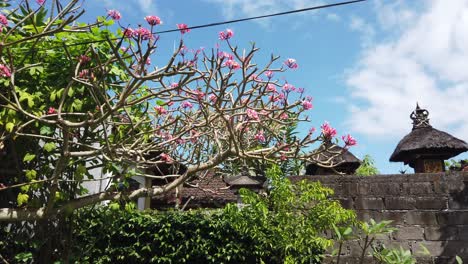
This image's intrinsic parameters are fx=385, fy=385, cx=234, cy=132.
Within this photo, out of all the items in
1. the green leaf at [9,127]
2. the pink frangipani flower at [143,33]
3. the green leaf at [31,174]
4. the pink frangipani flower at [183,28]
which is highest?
the pink frangipani flower at [183,28]

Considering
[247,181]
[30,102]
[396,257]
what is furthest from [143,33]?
[247,181]

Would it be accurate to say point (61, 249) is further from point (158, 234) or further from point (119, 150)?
point (119, 150)

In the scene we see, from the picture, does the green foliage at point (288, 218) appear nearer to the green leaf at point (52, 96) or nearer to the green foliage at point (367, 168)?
the green leaf at point (52, 96)

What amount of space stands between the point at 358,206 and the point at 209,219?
2026 mm

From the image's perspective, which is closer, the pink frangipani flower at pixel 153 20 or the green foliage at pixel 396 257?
the pink frangipani flower at pixel 153 20

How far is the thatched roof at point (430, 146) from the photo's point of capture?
6609 millimetres

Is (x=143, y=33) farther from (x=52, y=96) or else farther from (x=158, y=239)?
(x=158, y=239)

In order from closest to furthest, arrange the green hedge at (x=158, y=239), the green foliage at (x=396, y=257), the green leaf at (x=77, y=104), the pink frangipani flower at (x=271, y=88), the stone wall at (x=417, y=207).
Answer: the green leaf at (x=77, y=104), the green foliage at (x=396, y=257), the pink frangipani flower at (x=271, y=88), the stone wall at (x=417, y=207), the green hedge at (x=158, y=239)

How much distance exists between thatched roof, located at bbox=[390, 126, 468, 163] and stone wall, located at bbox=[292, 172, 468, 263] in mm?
1649

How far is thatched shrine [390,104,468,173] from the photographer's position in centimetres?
662

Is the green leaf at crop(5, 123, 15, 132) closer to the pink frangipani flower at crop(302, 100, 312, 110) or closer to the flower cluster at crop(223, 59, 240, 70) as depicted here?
the flower cluster at crop(223, 59, 240, 70)

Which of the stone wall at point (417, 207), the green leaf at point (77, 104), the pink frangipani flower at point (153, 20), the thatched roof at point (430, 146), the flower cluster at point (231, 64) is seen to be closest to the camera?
the pink frangipani flower at point (153, 20)

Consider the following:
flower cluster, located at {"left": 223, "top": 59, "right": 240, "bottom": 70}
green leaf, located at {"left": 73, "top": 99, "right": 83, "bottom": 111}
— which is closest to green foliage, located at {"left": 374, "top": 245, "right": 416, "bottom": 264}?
flower cluster, located at {"left": 223, "top": 59, "right": 240, "bottom": 70}

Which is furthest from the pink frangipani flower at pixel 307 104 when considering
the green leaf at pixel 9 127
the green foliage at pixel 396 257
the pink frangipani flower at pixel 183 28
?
the green leaf at pixel 9 127
